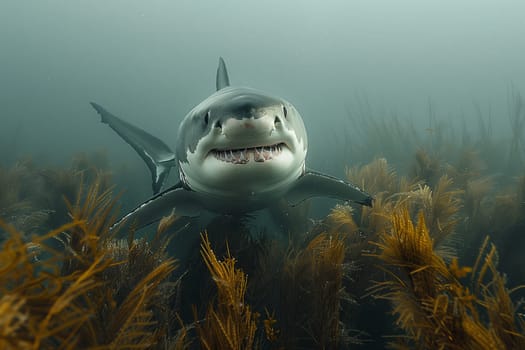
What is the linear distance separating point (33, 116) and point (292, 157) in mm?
155042

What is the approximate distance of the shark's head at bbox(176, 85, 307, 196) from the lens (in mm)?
2508

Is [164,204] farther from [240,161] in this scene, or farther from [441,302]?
[441,302]

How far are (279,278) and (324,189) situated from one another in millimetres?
1645

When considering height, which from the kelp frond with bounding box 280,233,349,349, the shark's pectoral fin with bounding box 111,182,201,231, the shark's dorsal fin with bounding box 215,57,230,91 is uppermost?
the shark's dorsal fin with bounding box 215,57,230,91

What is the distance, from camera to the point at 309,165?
18.4m

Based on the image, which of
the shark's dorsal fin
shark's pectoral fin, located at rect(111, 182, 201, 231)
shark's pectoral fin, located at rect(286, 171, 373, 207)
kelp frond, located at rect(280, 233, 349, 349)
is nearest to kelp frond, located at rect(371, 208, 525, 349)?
kelp frond, located at rect(280, 233, 349, 349)

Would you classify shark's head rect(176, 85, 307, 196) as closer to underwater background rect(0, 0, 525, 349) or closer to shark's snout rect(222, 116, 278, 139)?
shark's snout rect(222, 116, 278, 139)

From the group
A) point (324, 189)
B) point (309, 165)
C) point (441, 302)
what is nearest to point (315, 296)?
point (441, 302)

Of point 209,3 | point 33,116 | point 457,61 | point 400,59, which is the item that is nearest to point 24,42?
point 33,116

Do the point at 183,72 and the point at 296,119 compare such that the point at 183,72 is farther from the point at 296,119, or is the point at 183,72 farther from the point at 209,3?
the point at 296,119

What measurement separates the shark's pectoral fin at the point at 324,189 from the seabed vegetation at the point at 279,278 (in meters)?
0.22

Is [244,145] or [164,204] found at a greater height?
[244,145]

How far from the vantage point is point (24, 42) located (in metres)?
126

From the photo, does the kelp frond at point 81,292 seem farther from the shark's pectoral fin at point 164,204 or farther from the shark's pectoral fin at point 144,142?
the shark's pectoral fin at point 144,142
